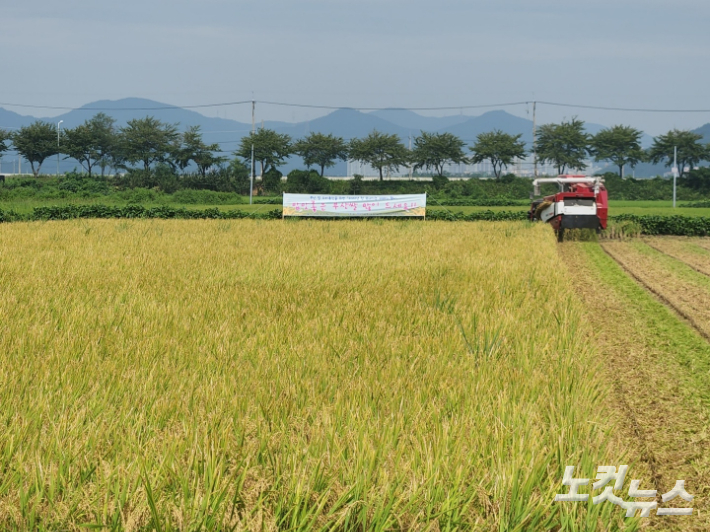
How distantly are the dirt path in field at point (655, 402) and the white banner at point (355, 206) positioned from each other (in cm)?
1590

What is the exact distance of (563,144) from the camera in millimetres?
90562

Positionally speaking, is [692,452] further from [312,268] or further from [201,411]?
[312,268]

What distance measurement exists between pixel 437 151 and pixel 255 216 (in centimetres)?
6059

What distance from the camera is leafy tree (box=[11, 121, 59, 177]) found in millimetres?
82500

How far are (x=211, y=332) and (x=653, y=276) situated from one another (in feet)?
37.4

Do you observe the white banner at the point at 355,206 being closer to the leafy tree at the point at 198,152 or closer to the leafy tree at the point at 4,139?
the leafy tree at the point at 198,152

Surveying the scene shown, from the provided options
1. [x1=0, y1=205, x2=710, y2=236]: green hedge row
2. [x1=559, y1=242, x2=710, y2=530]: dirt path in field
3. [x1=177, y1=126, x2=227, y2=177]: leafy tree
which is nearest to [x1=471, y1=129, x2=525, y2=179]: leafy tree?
[x1=177, y1=126, x2=227, y2=177]: leafy tree

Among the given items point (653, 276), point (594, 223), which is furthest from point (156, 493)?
point (594, 223)

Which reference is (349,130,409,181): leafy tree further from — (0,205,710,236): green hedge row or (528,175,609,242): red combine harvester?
(528,175,609,242): red combine harvester

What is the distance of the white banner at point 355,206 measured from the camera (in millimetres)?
27078

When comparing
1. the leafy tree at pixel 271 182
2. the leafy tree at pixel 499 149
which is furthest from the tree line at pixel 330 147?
the leafy tree at pixel 271 182

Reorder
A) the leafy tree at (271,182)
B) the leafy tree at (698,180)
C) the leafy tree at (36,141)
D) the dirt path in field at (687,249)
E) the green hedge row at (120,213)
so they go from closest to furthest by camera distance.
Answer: the dirt path in field at (687,249)
the green hedge row at (120,213)
the leafy tree at (698,180)
the leafy tree at (271,182)
the leafy tree at (36,141)

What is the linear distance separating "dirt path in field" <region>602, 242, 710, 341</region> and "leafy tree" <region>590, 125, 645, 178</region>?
7272cm

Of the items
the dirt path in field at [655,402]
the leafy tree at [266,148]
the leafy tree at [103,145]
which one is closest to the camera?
the dirt path in field at [655,402]
